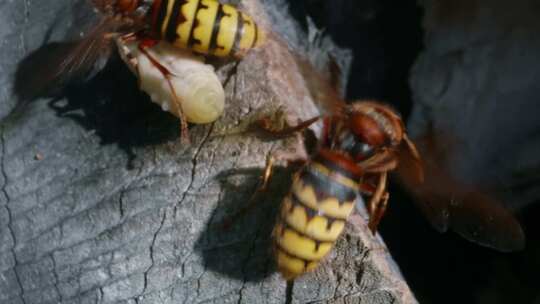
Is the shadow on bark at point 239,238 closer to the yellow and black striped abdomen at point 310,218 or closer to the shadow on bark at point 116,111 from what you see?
the yellow and black striped abdomen at point 310,218

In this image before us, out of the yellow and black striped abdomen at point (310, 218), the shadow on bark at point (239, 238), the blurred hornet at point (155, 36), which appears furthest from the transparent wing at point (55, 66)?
the yellow and black striped abdomen at point (310, 218)

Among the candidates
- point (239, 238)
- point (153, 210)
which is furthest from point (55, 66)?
point (239, 238)

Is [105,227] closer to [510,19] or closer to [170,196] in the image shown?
[170,196]

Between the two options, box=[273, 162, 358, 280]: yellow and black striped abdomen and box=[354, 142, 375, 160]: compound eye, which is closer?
box=[273, 162, 358, 280]: yellow and black striped abdomen

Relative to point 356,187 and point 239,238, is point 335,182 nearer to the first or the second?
point 356,187

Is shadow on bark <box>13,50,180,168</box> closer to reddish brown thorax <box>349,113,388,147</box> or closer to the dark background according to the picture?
reddish brown thorax <box>349,113,388,147</box>

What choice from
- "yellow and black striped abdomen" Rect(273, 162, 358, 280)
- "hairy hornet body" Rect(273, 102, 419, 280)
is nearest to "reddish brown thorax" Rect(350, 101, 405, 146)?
"hairy hornet body" Rect(273, 102, 419, 280)
